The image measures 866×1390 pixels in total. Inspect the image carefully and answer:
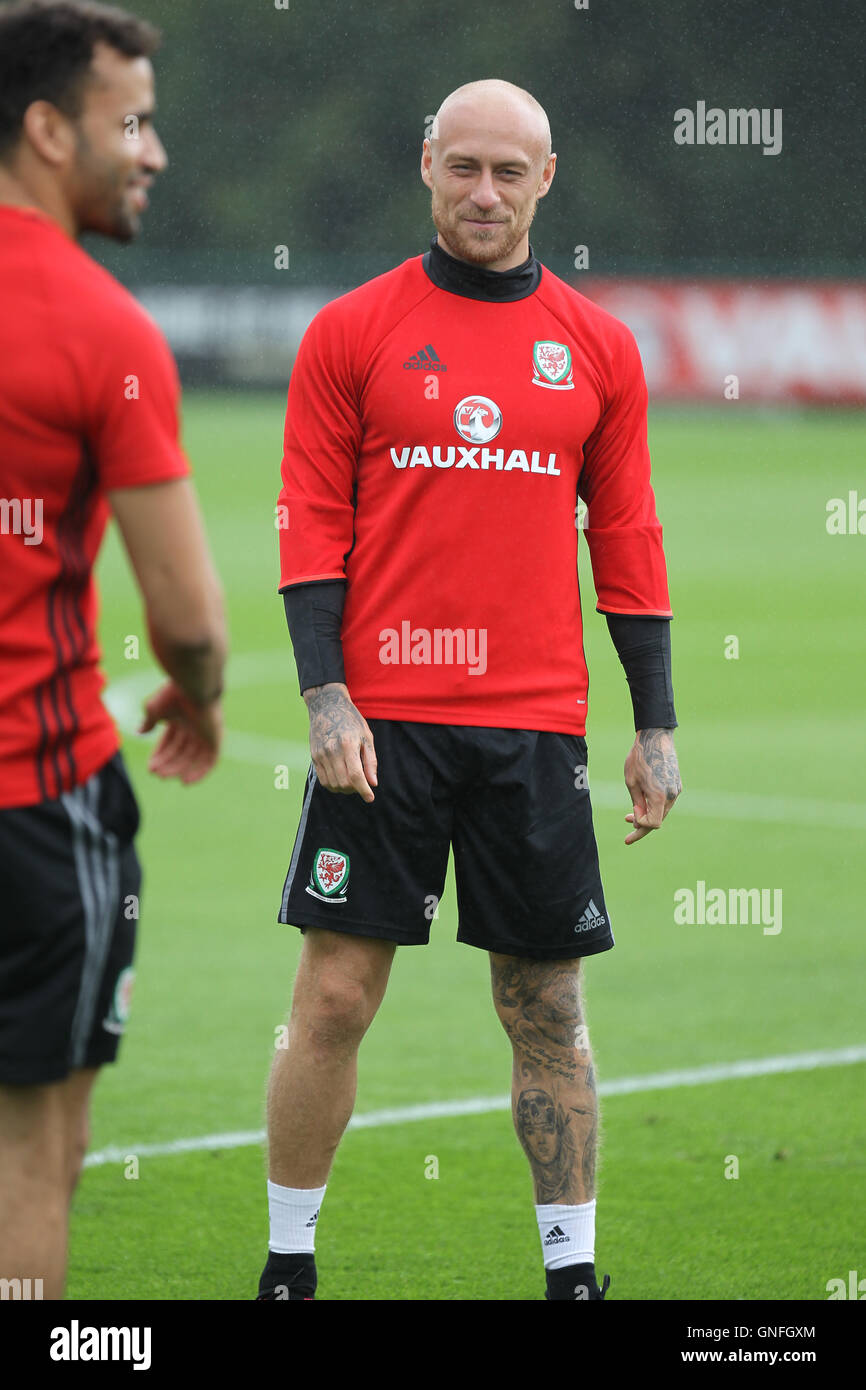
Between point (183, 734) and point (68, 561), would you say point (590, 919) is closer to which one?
point (183, 734)

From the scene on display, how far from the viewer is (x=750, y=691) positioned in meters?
12.7

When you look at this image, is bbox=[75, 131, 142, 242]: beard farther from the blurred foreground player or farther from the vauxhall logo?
the vauxhall logo

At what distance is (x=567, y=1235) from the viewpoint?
3945 millimetres

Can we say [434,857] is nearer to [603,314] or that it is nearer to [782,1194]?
[603,314]

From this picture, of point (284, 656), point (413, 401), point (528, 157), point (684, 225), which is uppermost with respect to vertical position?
point (684, 225)

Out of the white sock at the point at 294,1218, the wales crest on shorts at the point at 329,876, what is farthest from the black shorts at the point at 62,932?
the white sock at the point at 294,1218

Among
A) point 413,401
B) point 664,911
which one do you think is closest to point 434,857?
point 413,401

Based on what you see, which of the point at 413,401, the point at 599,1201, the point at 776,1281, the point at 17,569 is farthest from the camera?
the point at 599,1201

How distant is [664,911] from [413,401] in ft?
13.4

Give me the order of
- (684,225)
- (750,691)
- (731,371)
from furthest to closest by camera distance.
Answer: (684,225)
(731,371)
(750,691)

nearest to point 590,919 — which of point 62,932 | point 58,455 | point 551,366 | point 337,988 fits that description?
point 337,988

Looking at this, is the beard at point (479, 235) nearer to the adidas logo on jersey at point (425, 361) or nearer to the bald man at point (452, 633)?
the bald man at point (452, 633)

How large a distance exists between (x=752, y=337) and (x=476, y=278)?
30.4 m

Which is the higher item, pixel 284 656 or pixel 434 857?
pixel 284 656
